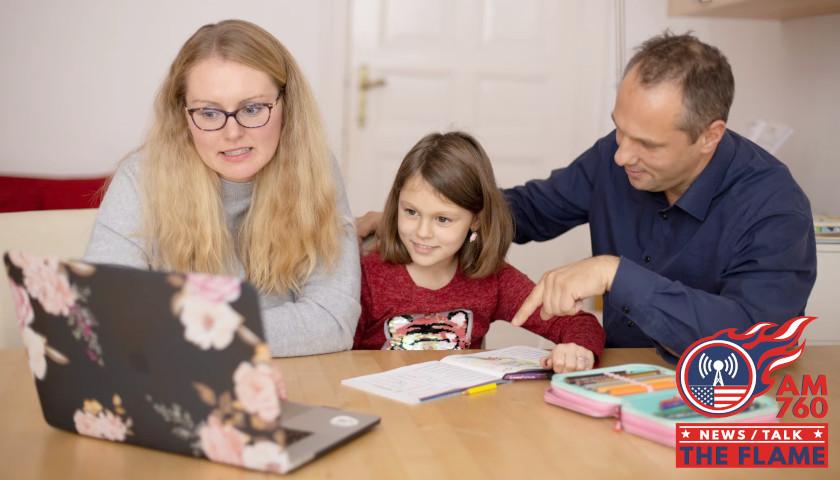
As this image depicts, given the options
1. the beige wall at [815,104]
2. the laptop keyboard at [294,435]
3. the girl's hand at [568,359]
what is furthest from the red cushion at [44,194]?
the beige wall at [815,104]

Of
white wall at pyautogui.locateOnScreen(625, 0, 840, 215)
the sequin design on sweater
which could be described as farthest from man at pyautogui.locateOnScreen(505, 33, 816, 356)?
white wall at pyautogui.locateOnScreen(625, 0, 840, 215)

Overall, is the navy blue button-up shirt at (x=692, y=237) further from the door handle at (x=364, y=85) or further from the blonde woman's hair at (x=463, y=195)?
the door handle at (x=364, y=85)

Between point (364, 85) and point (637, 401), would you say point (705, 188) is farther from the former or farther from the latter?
point (364, 85)

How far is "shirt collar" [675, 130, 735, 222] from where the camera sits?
189cm

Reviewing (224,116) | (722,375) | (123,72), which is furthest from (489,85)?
(722,375)

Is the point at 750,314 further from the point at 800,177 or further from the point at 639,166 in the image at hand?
the point at 800,177

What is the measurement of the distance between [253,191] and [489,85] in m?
2.38

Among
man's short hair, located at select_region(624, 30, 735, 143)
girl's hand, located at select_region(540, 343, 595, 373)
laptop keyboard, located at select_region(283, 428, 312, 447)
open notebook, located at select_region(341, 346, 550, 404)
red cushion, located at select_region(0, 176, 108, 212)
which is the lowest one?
open notebook, located at select_region(341, 346, 550, 404)

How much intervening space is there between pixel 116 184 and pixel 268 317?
39cm

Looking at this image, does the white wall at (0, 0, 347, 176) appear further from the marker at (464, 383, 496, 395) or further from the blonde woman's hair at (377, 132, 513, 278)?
the marker at (464, 383, 496, 395)

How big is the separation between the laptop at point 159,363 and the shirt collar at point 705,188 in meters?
1.00

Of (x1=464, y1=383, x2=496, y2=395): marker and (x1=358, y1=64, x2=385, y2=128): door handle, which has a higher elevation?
(x1=358, y1=64, x2=385, y2=128): door handle

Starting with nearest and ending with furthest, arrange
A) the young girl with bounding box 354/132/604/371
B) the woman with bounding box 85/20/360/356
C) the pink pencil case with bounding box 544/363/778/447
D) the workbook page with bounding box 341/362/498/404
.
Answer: the pink pencil case with bounding box 544/363/778/447 < the workbook page with bounding box 341/362/498/404 < the woman with bounding box 85/20/360/356 < the young girl with bounding box 354/132/604/371

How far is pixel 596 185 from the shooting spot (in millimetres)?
2199
